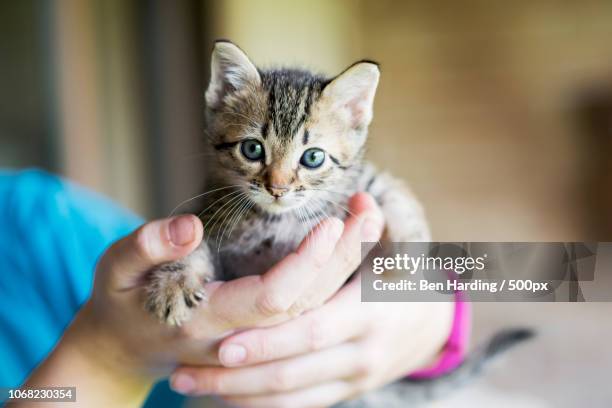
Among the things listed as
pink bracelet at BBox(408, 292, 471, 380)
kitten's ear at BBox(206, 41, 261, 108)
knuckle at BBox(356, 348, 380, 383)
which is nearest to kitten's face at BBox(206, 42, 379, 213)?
kitten's ear at BBox(206, 41, 261, 108)

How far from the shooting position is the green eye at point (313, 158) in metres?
0.58

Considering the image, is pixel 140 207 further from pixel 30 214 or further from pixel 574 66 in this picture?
pixel 574 66

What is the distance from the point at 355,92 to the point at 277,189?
125 mm

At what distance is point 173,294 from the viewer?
56 centimetres

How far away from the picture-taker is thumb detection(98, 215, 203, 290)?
529 mm

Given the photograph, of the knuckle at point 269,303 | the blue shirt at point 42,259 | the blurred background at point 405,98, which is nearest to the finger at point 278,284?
the knuckle at point 269,303

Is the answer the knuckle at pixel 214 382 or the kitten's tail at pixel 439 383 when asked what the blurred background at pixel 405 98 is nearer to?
the kitten's tail at pixel 439 383

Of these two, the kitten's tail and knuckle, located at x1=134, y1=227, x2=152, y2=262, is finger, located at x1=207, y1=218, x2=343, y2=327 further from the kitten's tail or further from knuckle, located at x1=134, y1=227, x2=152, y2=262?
the kitten's tail

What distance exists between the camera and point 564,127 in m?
1.84

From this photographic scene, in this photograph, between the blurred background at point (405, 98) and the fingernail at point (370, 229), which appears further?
the blurred background at point (405, 98)

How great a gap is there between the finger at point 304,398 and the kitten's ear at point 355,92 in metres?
0.32

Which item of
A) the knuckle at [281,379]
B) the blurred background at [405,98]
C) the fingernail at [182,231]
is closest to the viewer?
the fingernail at [182,231]

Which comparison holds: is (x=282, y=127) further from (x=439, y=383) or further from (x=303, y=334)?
(x=439, y=383)

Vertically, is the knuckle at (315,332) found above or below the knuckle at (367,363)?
above
